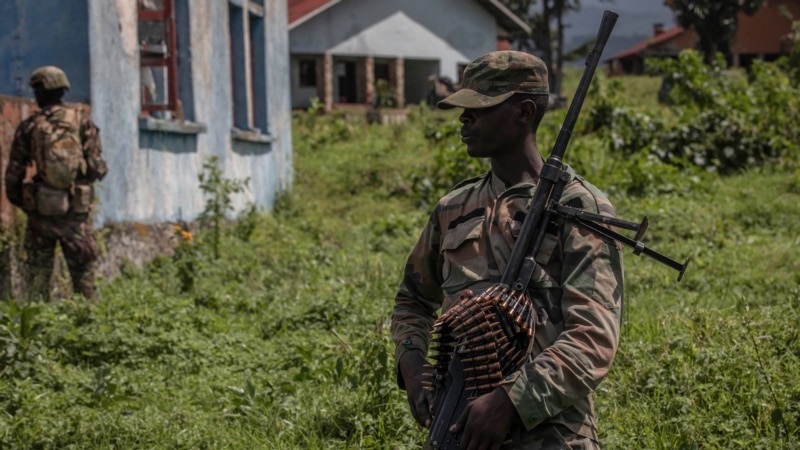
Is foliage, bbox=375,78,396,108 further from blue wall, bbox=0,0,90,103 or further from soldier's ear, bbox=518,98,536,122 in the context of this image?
soldier's ear, bbox=518,98,536,122

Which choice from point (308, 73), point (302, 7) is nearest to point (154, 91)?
point (302, 7)

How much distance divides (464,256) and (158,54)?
8453 mm

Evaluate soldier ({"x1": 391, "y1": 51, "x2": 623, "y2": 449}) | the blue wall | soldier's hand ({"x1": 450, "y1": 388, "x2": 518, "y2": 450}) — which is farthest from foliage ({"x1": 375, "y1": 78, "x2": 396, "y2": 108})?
soldier's hand ({"x1": 450, "y1": 388, "x2": 518, "y2": 450})

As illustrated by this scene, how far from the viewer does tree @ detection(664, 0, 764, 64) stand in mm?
38438

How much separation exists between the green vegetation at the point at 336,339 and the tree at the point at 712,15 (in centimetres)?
2810

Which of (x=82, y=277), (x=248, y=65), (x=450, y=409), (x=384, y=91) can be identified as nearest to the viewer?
(x=450, y=409)

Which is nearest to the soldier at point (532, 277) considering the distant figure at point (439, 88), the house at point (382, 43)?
the house at point (382, 43)

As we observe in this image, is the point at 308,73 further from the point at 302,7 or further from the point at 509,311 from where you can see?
the point at 509,311

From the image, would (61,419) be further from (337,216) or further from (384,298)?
(337,216)

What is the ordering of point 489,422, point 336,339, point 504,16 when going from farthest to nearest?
point 504,16, point 336,339, point 489,422

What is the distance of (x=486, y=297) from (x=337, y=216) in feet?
34.8

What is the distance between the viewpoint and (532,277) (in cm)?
281

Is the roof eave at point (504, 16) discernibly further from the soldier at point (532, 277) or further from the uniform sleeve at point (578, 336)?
the uniform sleeve at point (578, 336)

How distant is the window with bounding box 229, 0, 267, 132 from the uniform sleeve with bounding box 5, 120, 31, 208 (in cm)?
516
